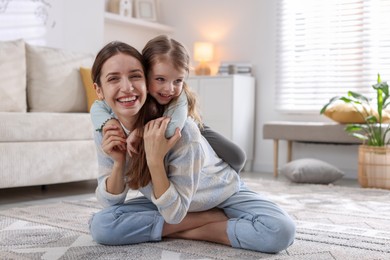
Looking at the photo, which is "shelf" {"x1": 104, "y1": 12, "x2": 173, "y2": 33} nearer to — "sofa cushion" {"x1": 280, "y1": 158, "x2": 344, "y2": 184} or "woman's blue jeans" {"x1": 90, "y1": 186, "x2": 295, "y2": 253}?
"sofa cushion" {"x1": 280, "y1": 158, "x2": 344, "y2": 184}

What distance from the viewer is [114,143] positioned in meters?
1.56

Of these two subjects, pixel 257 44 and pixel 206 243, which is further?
pixel 257 44

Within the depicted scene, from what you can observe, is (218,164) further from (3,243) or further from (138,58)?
(3,243)

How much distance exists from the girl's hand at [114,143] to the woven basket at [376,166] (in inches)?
95.7

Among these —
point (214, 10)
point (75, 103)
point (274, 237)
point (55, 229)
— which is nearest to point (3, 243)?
point (55, 229)

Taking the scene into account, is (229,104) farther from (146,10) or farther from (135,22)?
(146,10)

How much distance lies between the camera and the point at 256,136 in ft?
16.2

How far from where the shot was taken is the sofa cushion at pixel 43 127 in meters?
2.75

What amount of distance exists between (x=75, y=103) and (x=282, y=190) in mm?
1480

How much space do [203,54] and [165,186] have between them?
3555mm

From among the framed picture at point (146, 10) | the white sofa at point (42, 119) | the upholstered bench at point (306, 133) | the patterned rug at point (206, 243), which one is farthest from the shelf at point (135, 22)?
the patterned rug at point (206, 243)

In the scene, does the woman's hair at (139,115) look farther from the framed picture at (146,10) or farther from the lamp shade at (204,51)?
the framed picture at (146,10)

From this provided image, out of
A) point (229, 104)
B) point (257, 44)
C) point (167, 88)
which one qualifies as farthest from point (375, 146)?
point (167, 88)

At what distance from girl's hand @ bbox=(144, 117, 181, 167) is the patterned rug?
0.31m
